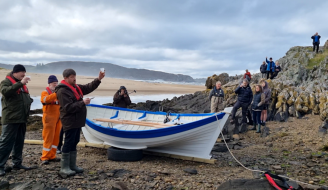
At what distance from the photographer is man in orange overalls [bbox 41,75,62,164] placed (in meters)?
6.28

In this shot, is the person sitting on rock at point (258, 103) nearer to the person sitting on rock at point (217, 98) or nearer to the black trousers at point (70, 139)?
the person sitting on rock at point (217, 98)

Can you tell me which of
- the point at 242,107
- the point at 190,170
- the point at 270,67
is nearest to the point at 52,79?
the point at 190,170

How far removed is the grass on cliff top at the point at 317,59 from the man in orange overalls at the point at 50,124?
22.9 m

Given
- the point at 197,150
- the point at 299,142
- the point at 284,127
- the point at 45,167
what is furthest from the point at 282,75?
the point at 45,167

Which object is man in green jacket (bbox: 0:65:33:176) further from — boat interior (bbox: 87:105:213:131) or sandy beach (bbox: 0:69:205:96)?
sandy beach (bbox: 0:69:205:96)

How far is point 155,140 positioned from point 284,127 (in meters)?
7.24

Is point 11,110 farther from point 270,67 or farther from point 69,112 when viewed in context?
point 270,67

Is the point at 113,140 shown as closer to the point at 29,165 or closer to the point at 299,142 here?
the point at 29,165

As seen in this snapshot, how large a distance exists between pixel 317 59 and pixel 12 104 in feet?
Answer: 85.8

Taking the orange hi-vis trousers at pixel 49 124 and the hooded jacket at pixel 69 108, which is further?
the orange hi-vis trousers at pixel 49 124

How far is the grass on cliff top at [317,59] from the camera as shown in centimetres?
2334

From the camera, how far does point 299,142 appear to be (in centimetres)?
937

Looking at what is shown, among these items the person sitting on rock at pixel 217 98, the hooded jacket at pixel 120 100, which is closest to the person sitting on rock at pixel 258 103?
the person sitting on rock at pixel 217 98

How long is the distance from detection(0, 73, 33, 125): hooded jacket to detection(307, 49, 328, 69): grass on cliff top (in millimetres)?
23786
